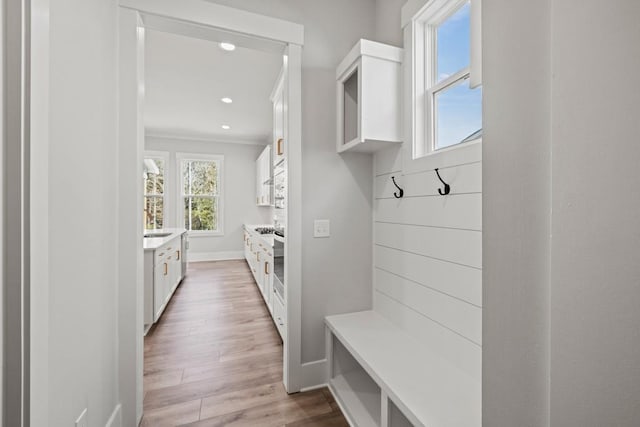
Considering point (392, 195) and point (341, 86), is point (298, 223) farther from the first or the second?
point (341, 86)

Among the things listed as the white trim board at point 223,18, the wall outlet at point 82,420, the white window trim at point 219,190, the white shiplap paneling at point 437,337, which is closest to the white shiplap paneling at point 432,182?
the white shiplap paneling at point 437,337

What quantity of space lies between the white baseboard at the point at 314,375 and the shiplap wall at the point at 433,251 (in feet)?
1.79

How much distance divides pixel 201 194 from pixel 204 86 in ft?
10.7

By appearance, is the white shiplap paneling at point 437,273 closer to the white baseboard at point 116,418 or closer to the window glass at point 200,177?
the white baseboard at point 116,418

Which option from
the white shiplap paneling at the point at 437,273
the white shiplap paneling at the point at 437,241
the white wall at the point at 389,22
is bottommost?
the white shiplap paneling at the point at 437,273

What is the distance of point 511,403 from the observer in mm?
510

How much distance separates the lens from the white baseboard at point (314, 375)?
1832 millimetres

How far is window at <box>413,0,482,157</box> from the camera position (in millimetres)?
1369

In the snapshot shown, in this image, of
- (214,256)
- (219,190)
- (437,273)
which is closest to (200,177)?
(219,190)

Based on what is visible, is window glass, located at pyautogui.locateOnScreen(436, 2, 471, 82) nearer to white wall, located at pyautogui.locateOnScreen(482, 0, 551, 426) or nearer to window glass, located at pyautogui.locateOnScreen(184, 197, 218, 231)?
white wall, located at pyautogui.locateOnScreen(482, 0, 551, 426)

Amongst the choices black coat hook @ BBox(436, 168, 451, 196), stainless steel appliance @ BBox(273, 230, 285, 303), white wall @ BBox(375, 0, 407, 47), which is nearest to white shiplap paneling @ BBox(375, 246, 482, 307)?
black coat hook @ BBox(436, 168, 451, 196)

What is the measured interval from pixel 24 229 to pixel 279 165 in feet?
6.04

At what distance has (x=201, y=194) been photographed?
255 inches

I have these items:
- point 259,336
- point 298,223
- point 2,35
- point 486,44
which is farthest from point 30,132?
point 259,336
